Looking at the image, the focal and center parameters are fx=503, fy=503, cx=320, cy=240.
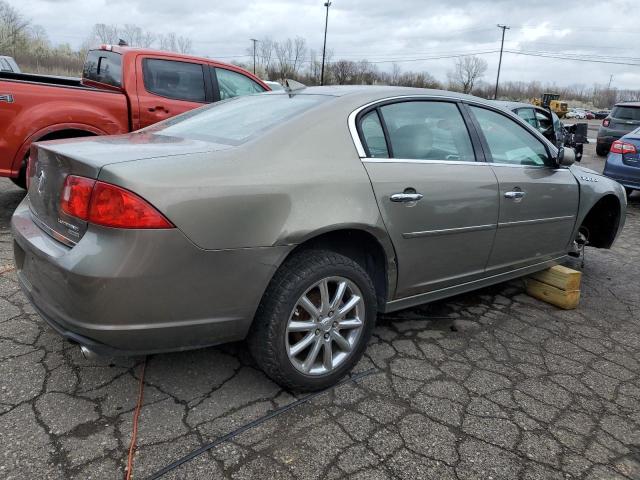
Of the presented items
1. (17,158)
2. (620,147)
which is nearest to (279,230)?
(17,158)

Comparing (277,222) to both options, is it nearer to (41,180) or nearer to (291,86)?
(41,180)

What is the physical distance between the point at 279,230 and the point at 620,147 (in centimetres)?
776

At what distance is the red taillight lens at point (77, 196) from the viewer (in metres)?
2.02

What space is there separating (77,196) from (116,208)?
0.24 meters

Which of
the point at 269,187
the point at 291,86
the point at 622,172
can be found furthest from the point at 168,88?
the point at 622,172

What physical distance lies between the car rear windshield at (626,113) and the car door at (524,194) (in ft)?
36.6

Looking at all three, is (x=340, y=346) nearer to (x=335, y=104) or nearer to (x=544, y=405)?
(x=544, y=405)

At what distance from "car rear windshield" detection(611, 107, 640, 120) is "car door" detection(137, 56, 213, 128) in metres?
11.6

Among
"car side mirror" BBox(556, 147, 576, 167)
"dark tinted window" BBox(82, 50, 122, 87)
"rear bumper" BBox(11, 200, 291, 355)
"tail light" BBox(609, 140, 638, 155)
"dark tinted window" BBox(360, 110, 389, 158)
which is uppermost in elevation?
"dark tinted window" BBox(82, 50, 122, 87)

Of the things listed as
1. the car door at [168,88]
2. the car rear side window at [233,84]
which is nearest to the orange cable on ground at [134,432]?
the car door at [168,88]

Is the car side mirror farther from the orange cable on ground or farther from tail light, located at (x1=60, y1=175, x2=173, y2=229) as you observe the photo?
the orange cable on ground

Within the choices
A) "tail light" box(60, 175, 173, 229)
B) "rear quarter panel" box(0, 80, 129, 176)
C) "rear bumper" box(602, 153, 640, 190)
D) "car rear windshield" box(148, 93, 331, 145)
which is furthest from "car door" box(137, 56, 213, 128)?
"rear bumper" box(602, 153, 640, 190)

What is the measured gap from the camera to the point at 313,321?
8.08 ft

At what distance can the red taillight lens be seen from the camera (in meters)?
2.02
